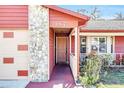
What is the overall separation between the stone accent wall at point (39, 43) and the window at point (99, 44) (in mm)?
8615

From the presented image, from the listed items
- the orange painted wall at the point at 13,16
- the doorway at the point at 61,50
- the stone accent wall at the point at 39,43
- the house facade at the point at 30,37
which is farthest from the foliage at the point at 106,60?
the orange painted wall at the point at 13,16

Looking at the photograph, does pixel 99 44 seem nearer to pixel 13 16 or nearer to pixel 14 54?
pixel 14 54

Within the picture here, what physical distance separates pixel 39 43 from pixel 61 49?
31.0 feet

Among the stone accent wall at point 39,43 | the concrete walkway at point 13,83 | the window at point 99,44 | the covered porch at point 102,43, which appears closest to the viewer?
the concrete walkway at point 13,83

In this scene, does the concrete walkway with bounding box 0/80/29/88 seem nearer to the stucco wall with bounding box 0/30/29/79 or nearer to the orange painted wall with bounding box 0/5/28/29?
the stucco wall with bounding box 0/30/29/79

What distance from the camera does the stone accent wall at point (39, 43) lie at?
11.1 meters

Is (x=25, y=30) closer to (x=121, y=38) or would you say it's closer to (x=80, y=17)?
(x=80, y=17)

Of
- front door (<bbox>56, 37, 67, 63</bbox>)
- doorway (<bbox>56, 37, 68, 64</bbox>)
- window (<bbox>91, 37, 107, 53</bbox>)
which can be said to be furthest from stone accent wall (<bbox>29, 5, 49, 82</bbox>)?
front door (<bbox>56, 37, 67, 63</bbox>)

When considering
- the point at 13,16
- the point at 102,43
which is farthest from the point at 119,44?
the point at 13,16

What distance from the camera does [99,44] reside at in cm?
1925

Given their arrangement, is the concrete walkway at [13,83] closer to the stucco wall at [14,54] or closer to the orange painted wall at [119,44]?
the stucco wall at [14,54]

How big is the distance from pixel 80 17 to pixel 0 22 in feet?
10.7

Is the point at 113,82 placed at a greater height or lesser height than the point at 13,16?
lesser
